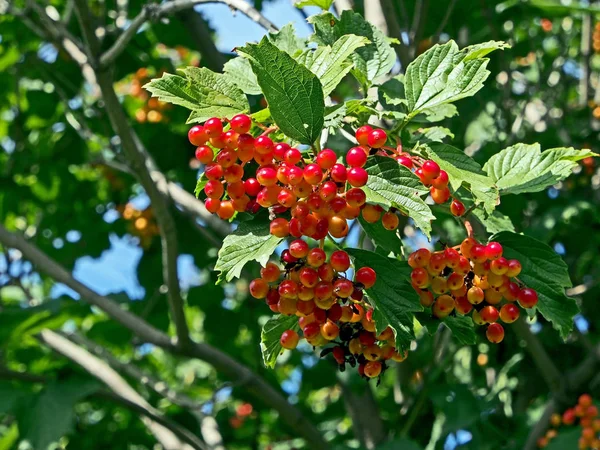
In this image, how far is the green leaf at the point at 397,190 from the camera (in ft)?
4.55

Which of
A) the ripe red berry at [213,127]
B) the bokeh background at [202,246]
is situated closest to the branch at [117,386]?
the bokeh background at [202,246]

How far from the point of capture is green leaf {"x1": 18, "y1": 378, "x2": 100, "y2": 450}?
2.94 m

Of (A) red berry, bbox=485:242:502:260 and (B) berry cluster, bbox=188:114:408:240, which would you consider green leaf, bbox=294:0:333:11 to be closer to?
(B) berry cluster, bbox=188:114:408:240

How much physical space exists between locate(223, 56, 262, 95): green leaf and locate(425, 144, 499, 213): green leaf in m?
0.42

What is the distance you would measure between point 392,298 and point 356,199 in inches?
8.7

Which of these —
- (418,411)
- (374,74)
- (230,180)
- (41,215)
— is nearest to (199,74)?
(230,180)

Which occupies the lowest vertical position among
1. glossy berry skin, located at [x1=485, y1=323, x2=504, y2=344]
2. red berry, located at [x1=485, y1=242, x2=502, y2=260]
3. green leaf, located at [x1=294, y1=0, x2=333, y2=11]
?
glossy berry skin, located at [x1=485, y1=323, x2=504, y2=344]

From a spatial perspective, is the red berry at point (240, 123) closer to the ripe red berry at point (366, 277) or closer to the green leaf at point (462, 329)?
the ripe red berry at point (366, 277)

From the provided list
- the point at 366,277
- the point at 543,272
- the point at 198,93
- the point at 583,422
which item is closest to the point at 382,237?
the point at 366,277

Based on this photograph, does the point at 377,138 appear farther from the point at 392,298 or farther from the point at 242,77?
the point at 242,77

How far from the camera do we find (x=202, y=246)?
3861 mm

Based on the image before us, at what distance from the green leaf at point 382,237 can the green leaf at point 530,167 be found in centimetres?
26

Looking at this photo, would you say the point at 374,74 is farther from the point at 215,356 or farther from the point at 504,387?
the point at 504,387

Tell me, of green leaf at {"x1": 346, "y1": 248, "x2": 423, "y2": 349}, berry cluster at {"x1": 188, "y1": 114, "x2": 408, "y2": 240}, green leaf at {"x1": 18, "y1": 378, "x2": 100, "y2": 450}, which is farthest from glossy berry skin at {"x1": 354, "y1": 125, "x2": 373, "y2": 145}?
green leaf at {"x1": 18, "y1": 378, "x2": 100, "y2": 450}
